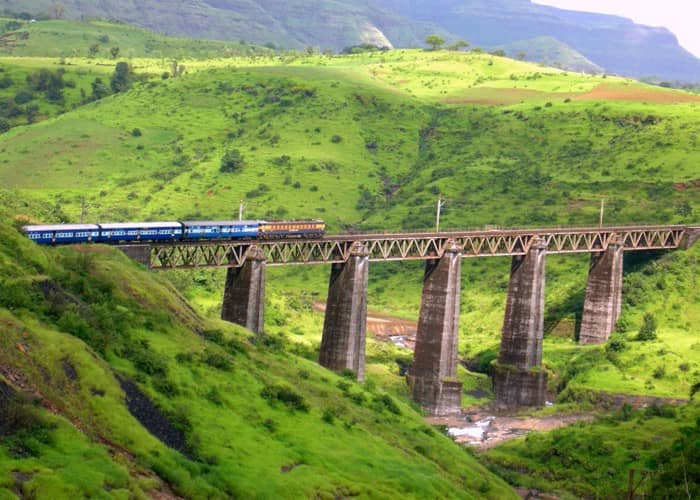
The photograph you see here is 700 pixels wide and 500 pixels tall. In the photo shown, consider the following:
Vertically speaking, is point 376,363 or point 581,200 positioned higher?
point 581,200

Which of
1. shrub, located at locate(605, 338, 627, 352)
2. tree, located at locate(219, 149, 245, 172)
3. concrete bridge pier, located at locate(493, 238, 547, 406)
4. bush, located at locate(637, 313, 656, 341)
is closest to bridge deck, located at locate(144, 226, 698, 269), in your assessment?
concrete bridge pier, located at locate(493, 238, 547, 406)

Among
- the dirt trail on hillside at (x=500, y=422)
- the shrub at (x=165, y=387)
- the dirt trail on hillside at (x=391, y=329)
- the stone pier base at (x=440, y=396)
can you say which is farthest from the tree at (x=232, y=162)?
the shrub at (x=165, y=387)

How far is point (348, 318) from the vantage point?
88.9 m

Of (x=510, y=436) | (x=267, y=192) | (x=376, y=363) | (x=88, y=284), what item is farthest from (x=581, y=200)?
(x=88, y=284)

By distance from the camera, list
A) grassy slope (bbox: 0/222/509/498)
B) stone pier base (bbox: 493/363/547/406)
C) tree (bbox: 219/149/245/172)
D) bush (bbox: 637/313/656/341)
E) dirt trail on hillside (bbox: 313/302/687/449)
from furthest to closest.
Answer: tree (bbox: 219/149/245/172) → bush (bbox: 637/313/656/341) → stone pier base (bbox: 493/363/547/406) → dirt trail on hillside (bbox: 313/302/687/449) → grassy slope (bbox: 0/222/509/498)

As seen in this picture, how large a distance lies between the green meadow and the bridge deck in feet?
13.0

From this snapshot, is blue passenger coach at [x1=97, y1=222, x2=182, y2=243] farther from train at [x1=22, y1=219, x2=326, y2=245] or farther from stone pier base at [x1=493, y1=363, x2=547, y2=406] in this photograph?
stone pier base at [x1=493, y1=363, x2=547, y2=406]

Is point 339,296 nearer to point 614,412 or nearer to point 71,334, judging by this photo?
point 614,412

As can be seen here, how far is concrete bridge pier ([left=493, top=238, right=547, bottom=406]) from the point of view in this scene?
103 m

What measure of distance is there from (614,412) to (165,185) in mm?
97477

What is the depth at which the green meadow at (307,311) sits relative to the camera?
155ft

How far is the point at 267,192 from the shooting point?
16800 centimetres

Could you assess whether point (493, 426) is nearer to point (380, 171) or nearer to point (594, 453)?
point (594, 453)

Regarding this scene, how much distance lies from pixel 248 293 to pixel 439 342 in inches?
810
